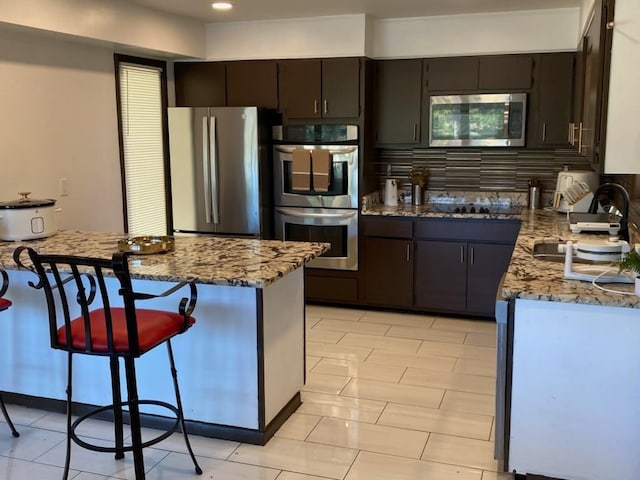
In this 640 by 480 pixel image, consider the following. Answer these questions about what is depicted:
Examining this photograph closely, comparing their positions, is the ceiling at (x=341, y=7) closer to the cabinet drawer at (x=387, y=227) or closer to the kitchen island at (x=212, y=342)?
the cabinet drawer at (x=387, y=227)

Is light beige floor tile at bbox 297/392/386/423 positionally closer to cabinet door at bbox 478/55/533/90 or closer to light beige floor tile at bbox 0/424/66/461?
light beige floor tile at bbox 0/424/66/461

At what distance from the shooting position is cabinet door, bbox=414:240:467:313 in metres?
4.95

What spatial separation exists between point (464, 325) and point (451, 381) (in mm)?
1178

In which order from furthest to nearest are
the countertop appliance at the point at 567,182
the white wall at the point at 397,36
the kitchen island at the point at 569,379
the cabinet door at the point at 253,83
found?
the cabinet door at the point at 253,83, the white wall at the point at 397,36, the countertop appliance at the point at 567,182, the kitchen island at the point at 569,379

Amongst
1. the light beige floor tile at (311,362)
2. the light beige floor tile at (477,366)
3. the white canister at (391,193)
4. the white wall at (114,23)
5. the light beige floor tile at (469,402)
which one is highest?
the white wall at (114,23)

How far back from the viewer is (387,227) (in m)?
5.10

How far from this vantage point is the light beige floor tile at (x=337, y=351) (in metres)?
4.21

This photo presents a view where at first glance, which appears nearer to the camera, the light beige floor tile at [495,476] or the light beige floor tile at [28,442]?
the light beige floor tile at [495,476]

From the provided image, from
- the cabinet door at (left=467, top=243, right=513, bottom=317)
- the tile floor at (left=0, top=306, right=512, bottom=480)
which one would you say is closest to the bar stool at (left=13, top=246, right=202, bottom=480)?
the tile floor at (left=0, top=306, right=512, bottom=480)

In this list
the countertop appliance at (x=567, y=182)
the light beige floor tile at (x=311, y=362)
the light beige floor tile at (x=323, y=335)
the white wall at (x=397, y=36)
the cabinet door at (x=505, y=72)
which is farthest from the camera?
the cabinet door at (x=505, y=72)

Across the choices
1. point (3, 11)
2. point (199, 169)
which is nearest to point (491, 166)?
point (199, 169)

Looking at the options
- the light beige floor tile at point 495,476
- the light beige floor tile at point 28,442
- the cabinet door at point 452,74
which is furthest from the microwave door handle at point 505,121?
the light beige floor tile at point 28,442

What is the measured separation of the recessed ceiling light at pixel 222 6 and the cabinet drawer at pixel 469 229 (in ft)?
7.01

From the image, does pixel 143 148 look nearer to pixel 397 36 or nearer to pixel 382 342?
pixel 397 36
